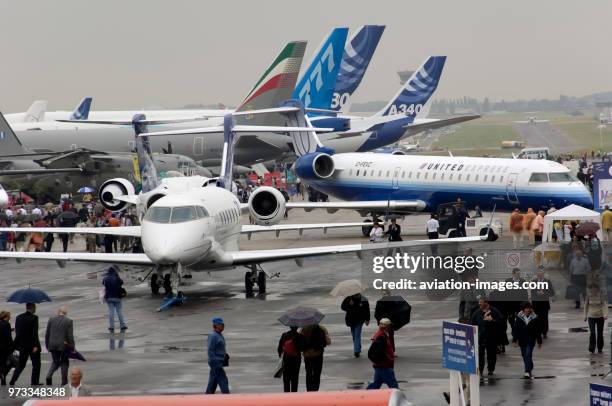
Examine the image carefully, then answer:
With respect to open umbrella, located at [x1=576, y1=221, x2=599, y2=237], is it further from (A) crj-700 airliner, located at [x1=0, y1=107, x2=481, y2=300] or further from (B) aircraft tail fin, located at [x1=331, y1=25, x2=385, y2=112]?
(B) aircraft tail fin, located at [x1=331, y1=25, x2=385, y2=112]

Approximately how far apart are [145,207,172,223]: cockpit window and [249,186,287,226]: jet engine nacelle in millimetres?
4701

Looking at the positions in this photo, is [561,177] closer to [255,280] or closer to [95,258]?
[255,280]

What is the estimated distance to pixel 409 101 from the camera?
78.3 metres

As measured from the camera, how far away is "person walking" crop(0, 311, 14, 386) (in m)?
18.2

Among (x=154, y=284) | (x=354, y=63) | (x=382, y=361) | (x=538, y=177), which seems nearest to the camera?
(x=382, y=361)

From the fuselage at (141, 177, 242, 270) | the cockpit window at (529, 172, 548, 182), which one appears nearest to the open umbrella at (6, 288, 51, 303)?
the fuselage at (141, 177, 242, 270)

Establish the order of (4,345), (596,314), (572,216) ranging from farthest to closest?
(572,216), (596,314), (4,345)

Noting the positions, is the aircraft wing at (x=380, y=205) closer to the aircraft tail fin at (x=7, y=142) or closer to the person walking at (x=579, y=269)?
the person walking at (x=579, y=269)

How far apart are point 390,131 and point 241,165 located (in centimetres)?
999

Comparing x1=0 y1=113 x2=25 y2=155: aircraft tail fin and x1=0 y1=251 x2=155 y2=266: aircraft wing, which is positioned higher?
x1=0 y1=113 x2=25 y2=155: aircraft tail fin

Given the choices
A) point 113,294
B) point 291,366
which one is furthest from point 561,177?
point 291,366

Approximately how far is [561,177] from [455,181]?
368 cm

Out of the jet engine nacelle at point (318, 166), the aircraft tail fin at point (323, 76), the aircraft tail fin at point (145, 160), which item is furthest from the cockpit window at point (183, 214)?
the aircraft tail fin at point (323, 76)

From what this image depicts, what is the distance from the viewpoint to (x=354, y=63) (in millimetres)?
80875
